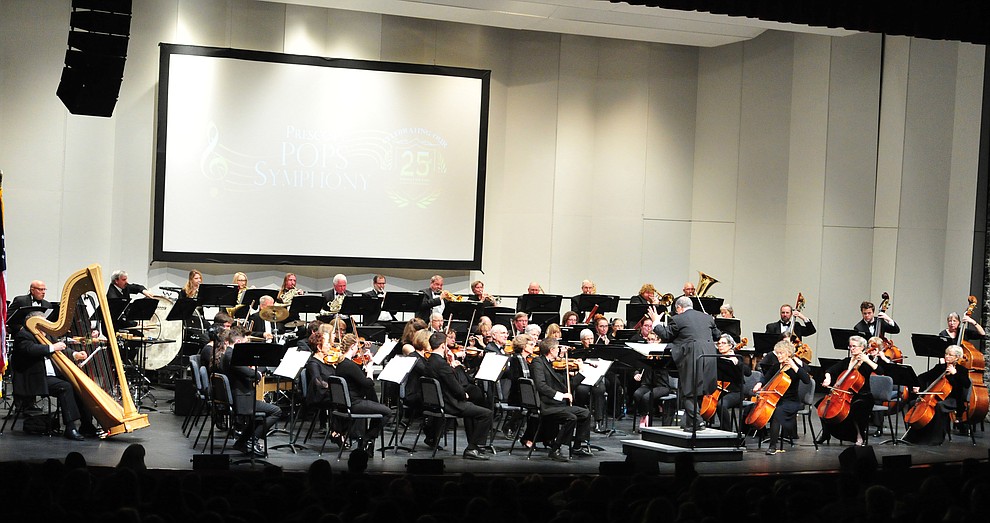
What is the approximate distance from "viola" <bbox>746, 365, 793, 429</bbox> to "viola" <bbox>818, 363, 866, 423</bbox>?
670mm

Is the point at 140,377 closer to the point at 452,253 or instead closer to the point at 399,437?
the point at 399,437

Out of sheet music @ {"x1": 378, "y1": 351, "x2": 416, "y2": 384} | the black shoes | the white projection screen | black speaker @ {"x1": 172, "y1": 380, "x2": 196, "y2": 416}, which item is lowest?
the black shoes

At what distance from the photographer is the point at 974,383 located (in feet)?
41.2

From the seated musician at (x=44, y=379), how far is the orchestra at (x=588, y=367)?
18 cm

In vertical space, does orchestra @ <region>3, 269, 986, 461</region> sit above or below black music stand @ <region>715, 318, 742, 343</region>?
below

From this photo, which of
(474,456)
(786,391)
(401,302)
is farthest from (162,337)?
(786,391)

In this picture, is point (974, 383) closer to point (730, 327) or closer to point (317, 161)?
point (730, 327)

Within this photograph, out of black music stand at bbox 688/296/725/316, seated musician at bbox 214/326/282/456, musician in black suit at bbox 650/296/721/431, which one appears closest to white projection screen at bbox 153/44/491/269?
black music stand at bbox 688/296/725/316

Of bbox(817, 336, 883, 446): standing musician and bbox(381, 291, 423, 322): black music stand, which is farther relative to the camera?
bbox(381, 291, 423, 322): black music stand

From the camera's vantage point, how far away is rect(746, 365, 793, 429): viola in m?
11.0

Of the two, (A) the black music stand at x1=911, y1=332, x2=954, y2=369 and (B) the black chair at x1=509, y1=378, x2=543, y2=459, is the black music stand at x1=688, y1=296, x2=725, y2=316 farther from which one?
(B) the black chair at x1=509, y1=378, x2=543, y2=459

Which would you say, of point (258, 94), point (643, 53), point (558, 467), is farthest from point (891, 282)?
point (258, 94)

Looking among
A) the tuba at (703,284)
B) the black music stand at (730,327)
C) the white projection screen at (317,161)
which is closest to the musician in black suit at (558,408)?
the black music stand at (730,327)

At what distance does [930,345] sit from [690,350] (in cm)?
351
